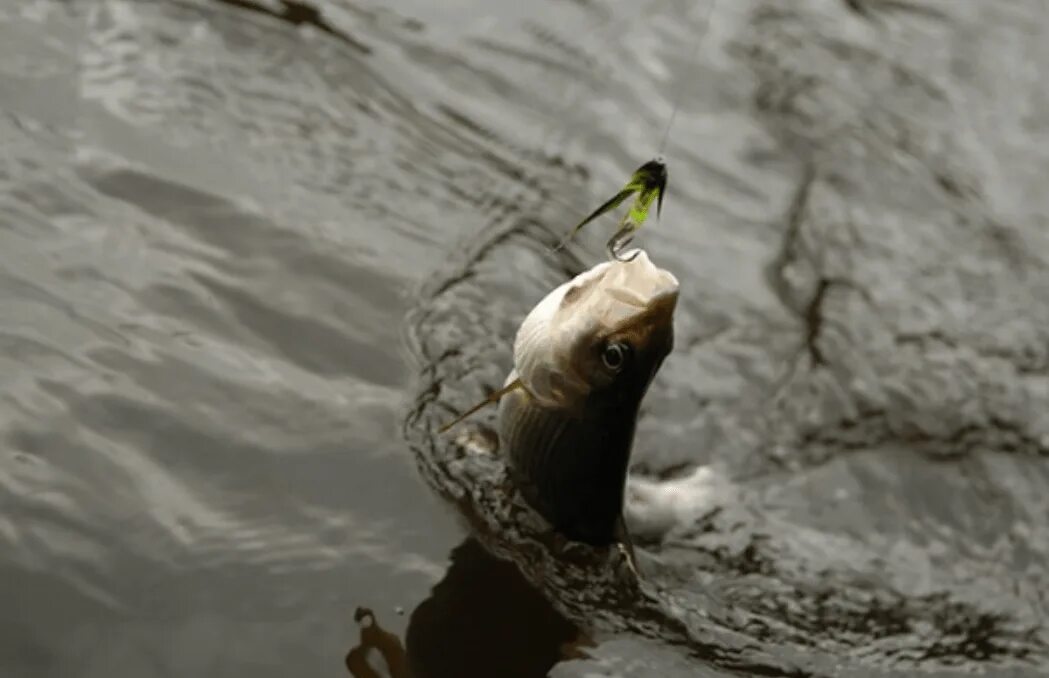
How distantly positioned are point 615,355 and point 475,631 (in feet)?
2.75

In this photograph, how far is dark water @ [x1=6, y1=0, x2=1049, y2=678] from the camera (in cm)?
426

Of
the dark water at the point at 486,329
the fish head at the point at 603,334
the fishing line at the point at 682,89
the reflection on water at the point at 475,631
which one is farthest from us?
the fishing line at the point at 682,89

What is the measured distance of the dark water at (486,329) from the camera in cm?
426

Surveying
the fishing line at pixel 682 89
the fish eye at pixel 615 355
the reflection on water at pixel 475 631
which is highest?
the fish eye at pixel 615 355

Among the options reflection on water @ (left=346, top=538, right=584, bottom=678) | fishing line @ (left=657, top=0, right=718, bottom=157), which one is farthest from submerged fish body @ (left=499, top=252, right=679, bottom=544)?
fishing line @ (left=657, top=0, right=718, bottom=157)

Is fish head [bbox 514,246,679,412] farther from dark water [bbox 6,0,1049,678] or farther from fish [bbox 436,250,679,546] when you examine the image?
dark water [bbox 6,0,1049,678]

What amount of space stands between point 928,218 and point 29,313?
3.58m

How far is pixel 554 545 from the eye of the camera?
4465mm

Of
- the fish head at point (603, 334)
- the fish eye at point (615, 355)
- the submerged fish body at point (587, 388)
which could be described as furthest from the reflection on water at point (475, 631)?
the fish eye at point (615, 355)

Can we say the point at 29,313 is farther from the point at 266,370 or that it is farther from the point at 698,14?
the point at 698,14

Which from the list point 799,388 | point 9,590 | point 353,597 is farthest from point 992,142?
point 9,590

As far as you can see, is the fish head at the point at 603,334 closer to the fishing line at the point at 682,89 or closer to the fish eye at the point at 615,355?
the fish eye at the point at 615,355

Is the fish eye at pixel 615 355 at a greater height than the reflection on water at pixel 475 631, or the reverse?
the fish eye at pixel 615 355

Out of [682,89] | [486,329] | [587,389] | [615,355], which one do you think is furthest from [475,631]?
[682,89]
